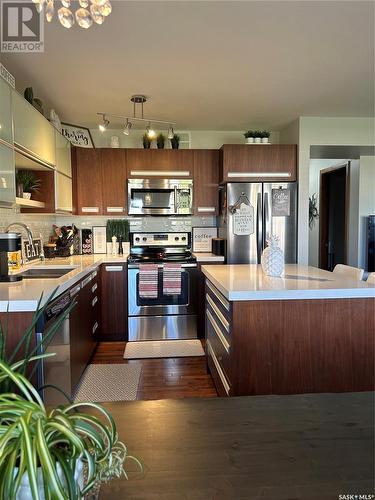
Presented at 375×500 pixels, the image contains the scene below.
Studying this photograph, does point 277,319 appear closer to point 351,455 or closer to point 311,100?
point 351,455

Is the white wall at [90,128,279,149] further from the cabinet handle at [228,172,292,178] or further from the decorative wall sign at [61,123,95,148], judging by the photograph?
the cabinet handle at [228,172,292,178]

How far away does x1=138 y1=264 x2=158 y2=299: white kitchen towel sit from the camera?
12.7ft

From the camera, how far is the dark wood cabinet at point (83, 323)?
2525 millimetres

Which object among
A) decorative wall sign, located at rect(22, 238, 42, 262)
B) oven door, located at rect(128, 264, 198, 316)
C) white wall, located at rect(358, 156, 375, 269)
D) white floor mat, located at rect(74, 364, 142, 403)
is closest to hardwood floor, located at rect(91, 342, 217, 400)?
white floor mat, located at rect(74, 364, 142, 403)

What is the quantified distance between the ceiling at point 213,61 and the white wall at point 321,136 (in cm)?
14

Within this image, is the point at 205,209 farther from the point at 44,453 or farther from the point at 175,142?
the point at 44,453

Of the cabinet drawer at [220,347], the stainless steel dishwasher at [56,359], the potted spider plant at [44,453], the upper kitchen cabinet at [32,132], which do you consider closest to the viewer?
the potted spider plant at [44,453]

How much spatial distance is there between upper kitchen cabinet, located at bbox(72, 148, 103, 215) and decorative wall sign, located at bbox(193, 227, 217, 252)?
4.14 feet

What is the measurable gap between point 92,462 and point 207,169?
4110 mm

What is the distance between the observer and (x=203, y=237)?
467 centimetres

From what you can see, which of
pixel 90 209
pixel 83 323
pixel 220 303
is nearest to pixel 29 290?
pixel 83 323

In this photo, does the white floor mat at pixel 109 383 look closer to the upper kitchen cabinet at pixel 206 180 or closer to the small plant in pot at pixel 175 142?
the upper kitchen cabinet at pixel 206 180

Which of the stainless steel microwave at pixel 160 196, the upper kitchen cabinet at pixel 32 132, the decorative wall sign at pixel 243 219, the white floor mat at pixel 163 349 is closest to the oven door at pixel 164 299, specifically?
the white floor mat at pixel 163 349

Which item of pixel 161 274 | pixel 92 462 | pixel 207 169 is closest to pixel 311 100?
pixel 207 169
